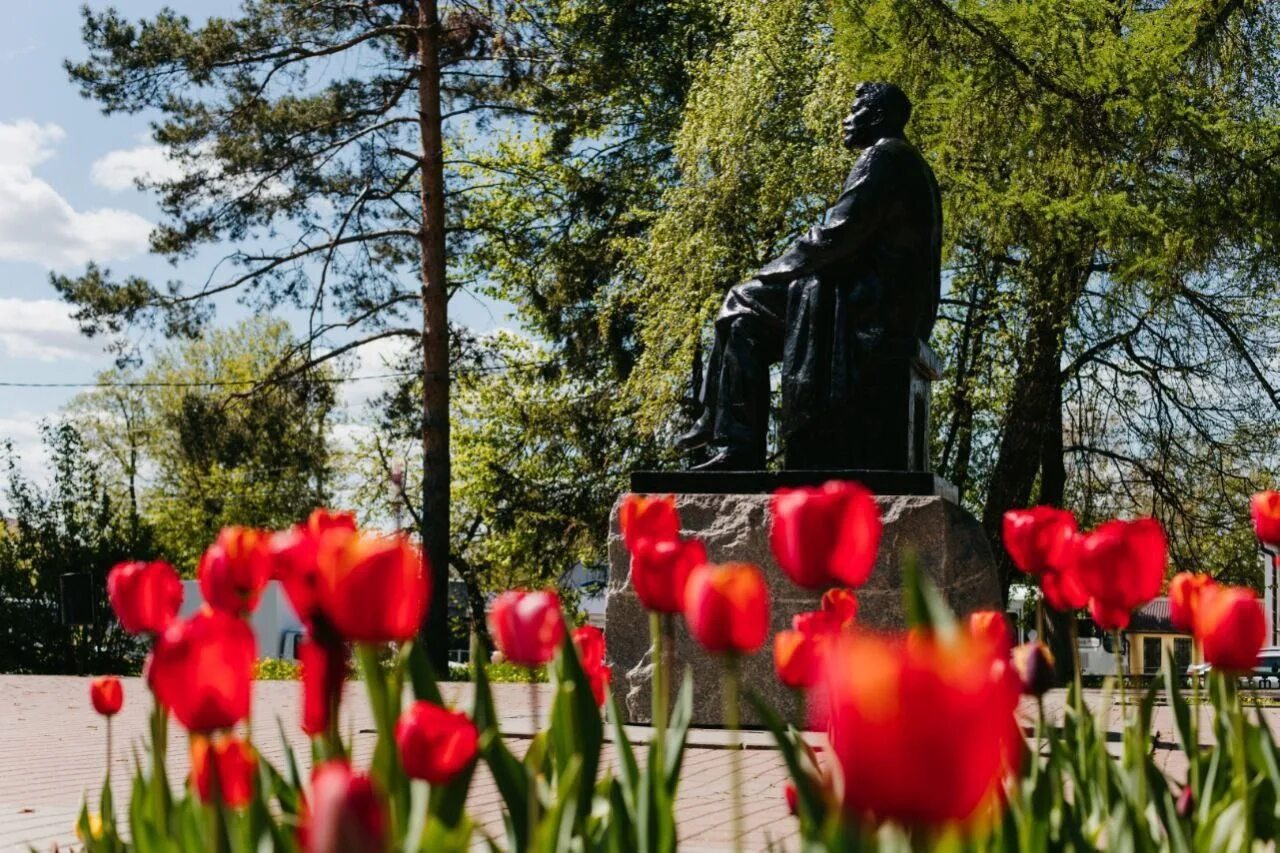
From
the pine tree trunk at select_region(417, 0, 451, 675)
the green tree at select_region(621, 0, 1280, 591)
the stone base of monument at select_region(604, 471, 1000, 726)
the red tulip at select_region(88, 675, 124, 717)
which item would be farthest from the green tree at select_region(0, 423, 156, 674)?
the red tulip at select_region(88, 675, 124, 717)

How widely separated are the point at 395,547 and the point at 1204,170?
45.3ft

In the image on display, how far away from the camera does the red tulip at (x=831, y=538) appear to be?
1.67m

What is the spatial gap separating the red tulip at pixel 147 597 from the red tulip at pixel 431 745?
1.73ft

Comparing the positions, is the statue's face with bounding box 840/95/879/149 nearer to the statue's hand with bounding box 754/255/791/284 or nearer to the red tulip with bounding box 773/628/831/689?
the statue's hand with bounding box 754/255/791/284

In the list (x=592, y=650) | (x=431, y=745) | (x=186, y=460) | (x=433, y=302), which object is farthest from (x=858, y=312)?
(x=186, y=460)

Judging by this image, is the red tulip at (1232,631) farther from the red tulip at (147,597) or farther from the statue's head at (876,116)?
the statue's head at (876,116)

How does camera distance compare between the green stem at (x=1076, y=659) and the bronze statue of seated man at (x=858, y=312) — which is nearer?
the green stem at (x=1076, y=659)

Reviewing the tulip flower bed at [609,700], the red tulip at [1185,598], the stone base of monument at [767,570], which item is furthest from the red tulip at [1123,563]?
the stone base of monument at [767,570]

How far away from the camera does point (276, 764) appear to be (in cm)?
638

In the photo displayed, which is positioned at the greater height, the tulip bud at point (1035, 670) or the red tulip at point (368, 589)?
the red tulip at point (368, 589)

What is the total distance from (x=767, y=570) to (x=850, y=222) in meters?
1.73

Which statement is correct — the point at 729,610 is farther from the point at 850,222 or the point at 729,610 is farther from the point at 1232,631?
the point at 850,222

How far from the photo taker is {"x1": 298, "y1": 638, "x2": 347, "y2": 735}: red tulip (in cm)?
152

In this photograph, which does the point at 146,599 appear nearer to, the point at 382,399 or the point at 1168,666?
the point at 1168,666
